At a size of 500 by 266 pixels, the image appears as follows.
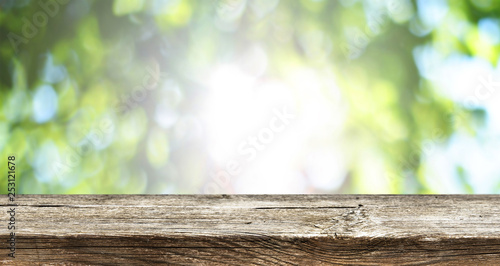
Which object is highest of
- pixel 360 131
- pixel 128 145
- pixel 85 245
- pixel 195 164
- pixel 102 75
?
pixel 85 245

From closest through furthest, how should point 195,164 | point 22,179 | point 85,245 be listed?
point 85,245
point 22,179
point 195,164

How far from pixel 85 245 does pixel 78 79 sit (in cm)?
119

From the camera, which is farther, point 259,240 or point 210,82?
point 210,82

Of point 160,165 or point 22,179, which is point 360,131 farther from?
point 22,179

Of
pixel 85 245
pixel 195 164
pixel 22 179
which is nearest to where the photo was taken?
pixel 85 245

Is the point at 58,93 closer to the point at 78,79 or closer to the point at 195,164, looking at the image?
the point at 78,79

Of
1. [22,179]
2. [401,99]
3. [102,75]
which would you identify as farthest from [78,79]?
[401,99]

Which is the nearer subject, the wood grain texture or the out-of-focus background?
the wood grain texture

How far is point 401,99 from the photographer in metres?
1.47

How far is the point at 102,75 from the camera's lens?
1.48 metres

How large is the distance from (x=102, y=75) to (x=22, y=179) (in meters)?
0.41

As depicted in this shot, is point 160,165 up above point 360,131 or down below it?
above

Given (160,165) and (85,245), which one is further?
(160,165)

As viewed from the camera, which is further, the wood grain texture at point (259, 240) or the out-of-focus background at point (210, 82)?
the out-of-focus background at point (210, 82)
